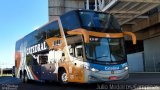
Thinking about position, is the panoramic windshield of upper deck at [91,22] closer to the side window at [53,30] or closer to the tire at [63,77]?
the side window at [53,30]

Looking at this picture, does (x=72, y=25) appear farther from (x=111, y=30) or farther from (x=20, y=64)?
(x=20, y=64)

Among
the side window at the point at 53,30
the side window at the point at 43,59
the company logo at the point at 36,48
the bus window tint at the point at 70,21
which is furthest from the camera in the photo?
the company logo at the point at 36,48

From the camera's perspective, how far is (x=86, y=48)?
50.2ft

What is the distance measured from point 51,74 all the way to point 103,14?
4.62 m

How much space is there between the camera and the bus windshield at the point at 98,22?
1584 cm

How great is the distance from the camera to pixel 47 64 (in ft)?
63.3

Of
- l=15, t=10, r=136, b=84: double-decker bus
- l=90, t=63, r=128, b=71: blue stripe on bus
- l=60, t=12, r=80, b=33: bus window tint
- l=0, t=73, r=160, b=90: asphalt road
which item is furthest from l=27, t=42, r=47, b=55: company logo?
l=90, t=63, r=128, b=71: blue stripe on bus

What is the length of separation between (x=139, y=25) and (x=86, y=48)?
2470 centimetres

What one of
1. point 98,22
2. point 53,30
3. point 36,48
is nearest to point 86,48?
point 98,22

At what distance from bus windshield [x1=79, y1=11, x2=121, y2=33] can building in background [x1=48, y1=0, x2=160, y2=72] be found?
1171 cm

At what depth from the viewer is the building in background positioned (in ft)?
100

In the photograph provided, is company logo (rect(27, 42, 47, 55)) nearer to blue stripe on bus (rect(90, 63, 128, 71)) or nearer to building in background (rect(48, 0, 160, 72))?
blue stripe on bus (rect(90, 63, 128, 71))

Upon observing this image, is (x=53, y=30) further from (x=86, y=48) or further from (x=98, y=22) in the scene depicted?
(x=86, y=48)

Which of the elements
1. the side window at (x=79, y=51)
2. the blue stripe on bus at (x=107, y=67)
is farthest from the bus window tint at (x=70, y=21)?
the blue stripe on bus at (x=107, y=67)
